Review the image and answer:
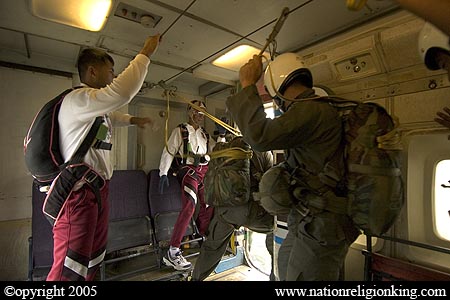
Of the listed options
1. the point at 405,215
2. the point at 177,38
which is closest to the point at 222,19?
the point at 177,38

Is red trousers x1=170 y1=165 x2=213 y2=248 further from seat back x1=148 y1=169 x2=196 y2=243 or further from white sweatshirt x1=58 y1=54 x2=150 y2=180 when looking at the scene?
white sweatshirt x1=58 y1=54 x2=150 y2=180

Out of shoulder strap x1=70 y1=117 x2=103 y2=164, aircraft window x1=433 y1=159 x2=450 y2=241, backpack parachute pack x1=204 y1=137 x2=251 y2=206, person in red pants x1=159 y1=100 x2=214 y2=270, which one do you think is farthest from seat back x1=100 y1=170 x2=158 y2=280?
aircraft window x1=433 y1=159 x2=450 y2=241

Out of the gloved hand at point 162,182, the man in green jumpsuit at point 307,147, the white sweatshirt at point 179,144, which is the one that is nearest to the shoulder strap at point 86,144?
the man in green jumpsuit at point 307,147

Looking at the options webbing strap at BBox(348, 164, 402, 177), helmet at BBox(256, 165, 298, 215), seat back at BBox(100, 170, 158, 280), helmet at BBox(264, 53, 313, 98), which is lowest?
seat back at BBox(100, 170, 158, 280)

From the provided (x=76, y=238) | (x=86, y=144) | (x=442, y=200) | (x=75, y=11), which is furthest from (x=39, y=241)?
(x=442, y=200)

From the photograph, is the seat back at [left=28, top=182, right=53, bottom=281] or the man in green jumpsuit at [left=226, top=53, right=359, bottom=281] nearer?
the man in green jumpsuit at [left=226, top=53, right=359, bottom=281]

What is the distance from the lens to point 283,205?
770 mm

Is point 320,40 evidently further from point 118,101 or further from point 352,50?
point 118,101

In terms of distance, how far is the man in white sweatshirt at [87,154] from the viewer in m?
0.78

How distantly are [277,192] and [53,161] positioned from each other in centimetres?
88

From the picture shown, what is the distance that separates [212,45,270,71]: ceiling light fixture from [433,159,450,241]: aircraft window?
1.24m

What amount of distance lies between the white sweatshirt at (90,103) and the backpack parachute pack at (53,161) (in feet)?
0.07

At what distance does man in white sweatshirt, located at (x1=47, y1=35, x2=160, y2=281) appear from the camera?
0.78 metres

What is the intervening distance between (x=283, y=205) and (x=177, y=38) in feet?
4.06
